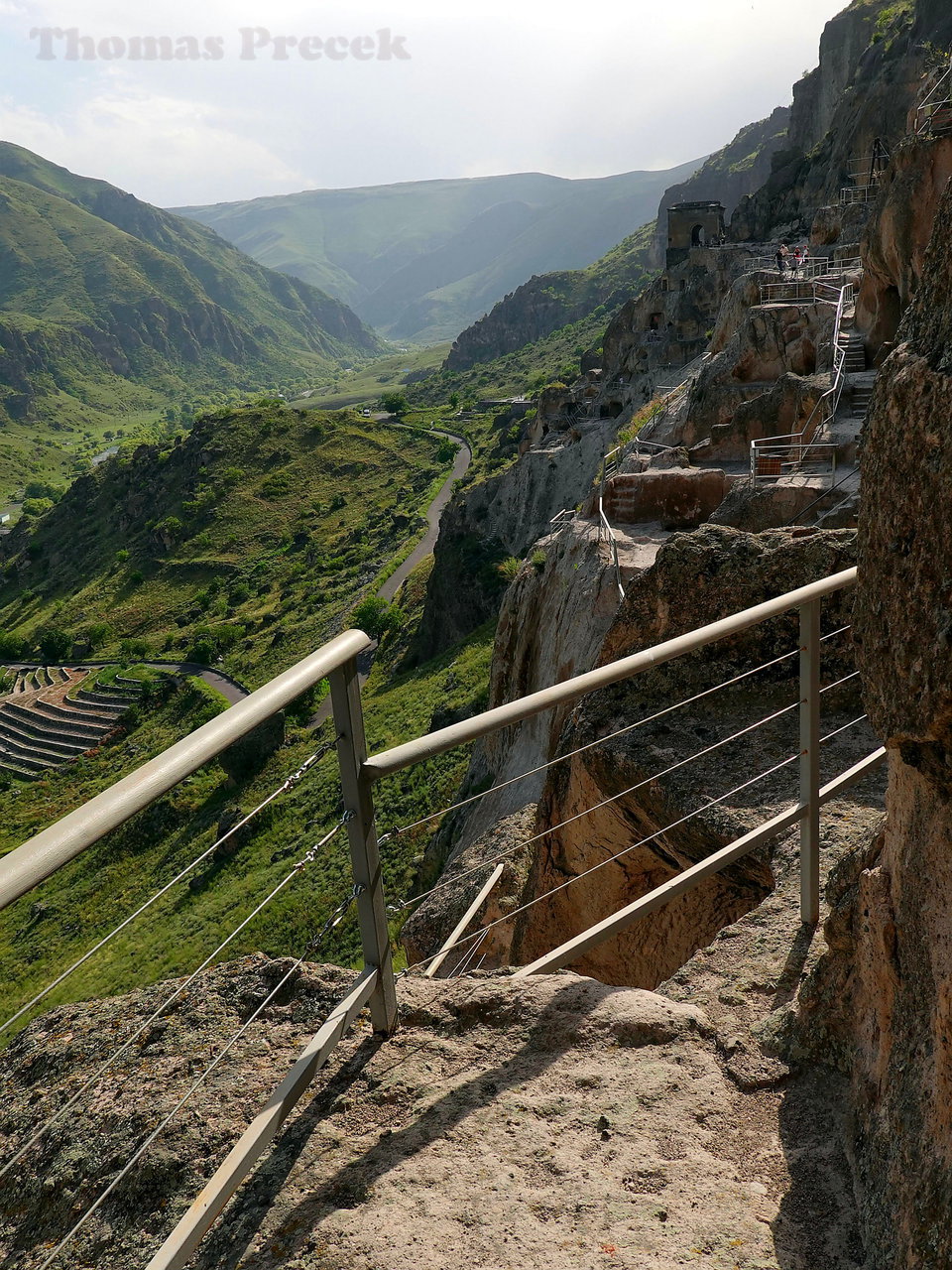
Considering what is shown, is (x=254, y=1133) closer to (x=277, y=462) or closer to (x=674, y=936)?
(x=674, y=936)

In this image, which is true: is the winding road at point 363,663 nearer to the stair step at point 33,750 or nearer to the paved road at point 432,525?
the paved road at point 432,525

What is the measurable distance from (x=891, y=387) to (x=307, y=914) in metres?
23.0

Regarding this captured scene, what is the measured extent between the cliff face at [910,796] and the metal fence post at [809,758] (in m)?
0.85

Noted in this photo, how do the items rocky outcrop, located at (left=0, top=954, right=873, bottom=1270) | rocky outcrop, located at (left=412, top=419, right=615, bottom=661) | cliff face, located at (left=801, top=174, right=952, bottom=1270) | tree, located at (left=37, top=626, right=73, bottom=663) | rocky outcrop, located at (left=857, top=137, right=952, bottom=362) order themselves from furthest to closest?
tree, located at (left=37, top=626, right=73, bottom=663) → rocky outcrop, located at (left=412, top=419, right=615, bottom=661) → rocky outcrop, located at (left=857, top=137, right=952, bottom=362) → rocky outcrop, located at (left=0, top=954, right=873, bottom=1270) → cliff face, located at (left=801, top=174, right=952, bottom=1270)

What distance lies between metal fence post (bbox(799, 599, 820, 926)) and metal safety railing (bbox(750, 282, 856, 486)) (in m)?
10.5

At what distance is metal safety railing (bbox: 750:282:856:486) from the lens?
606 inches

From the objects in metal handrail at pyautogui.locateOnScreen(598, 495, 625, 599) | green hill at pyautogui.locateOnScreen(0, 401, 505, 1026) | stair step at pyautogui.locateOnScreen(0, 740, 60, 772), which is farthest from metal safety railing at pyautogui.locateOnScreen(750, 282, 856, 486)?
stair step at pyautogui.locateOnScreen(0, 740, 60, 772)

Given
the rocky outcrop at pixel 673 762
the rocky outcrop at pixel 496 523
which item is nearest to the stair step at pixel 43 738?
the rocky outcrop at pixel 496 523

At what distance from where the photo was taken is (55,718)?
211 ft

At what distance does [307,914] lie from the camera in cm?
2348

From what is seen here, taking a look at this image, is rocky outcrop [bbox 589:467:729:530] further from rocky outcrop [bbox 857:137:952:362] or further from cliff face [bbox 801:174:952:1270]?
cliff face [bbox 801:174:952:1270]

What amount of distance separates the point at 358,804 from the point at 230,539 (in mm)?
82551

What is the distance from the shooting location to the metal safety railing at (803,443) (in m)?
15.4

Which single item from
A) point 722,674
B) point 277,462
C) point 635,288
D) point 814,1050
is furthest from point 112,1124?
point 635,288
